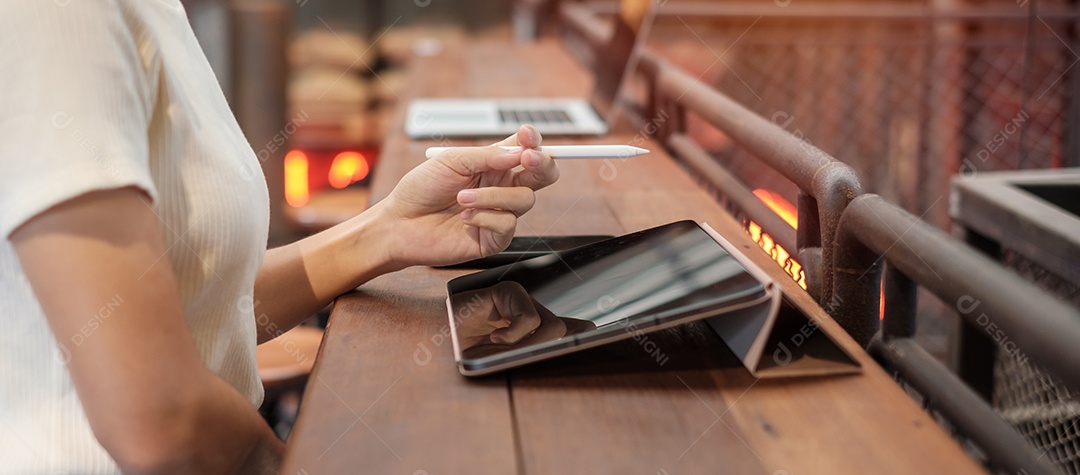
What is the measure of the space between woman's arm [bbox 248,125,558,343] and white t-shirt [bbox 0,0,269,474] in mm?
119

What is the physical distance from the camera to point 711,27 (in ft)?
14.6

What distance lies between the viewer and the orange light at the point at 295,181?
3312mm

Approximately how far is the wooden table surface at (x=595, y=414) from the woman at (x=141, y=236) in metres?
0.10

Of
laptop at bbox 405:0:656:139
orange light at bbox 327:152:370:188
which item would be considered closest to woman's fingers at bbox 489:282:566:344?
laptop at bbox 405:0:656:139

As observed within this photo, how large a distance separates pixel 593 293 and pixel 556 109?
1.27m

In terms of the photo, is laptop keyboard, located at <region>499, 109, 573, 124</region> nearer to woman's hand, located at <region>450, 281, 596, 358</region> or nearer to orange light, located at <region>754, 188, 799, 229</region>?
orange light, located at <region>754, 188, 799, 229</region>

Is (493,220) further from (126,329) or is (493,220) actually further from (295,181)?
(295,181)

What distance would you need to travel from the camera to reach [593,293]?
32.4 inches

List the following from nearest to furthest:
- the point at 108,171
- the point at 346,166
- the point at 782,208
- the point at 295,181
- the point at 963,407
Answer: the point at 108,171 → the point at 963,407 → the point at 782,208 → the point at 295,181 → the point at 346,166

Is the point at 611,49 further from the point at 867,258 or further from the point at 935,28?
the point at 935,28

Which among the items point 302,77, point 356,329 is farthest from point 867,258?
point 302,77

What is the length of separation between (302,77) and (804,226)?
14.0 ft

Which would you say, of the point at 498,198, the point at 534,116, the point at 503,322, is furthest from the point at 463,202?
the point at 534,116

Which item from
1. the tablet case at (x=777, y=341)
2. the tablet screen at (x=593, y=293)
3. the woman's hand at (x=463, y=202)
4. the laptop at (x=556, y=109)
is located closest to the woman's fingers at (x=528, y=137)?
the woman's hand at (x=463, y=202)
